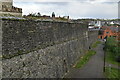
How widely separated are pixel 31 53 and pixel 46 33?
2.31m

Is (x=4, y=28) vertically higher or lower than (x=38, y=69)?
higher

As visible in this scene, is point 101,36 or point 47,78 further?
point 101,36

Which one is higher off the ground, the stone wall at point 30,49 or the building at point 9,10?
the building at point 9,10

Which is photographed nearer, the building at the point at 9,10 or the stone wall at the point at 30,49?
the stone wall at the point at 30,49

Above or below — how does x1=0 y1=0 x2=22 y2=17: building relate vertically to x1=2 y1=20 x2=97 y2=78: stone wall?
above

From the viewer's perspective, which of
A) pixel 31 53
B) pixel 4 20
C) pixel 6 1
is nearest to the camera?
pixel 4 20

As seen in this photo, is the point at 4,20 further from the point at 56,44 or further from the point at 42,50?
the point at 56,44

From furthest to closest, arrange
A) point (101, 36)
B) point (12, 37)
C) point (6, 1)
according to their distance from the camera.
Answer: point (101, 36)
point (6, 1)
point (12, 37)

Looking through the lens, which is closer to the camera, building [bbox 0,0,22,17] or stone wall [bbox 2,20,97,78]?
stone wall [bbox 2,20,97,78]

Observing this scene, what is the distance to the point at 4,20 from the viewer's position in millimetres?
6340

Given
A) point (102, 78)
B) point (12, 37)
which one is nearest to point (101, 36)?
point (102, 78)

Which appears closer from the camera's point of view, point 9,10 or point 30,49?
point 30,49

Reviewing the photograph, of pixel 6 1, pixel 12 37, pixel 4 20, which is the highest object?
pixel 6 1

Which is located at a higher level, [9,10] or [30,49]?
[9,10]
